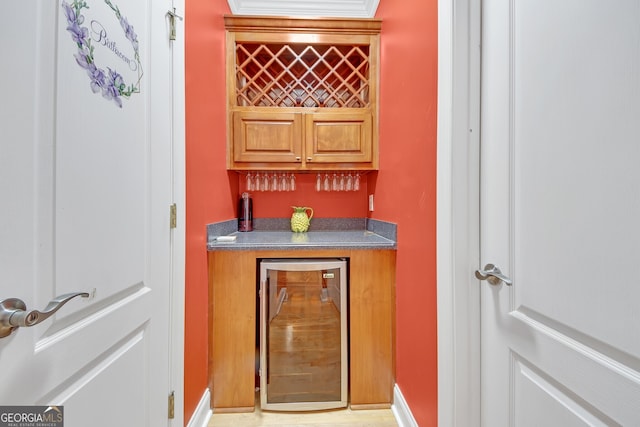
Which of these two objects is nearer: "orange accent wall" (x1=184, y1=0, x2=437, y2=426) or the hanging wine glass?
"orange accent wall" (x1=184, y1=0, x2=437, y2=426)

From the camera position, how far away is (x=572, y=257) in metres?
0.62

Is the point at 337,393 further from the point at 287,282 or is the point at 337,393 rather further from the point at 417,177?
the point at 417,177

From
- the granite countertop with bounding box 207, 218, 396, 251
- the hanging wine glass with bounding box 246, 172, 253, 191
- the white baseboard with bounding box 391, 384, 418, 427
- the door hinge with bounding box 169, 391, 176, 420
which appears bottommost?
the white baseboard with bounding box 391, 384, 418, 427

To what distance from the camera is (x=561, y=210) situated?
2.11 feet

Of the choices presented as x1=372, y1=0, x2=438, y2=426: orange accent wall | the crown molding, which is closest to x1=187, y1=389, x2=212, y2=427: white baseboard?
x1=372, y1=0, x2=438, y2=426: orange accent wall

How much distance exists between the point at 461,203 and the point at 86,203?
1143 millimetres

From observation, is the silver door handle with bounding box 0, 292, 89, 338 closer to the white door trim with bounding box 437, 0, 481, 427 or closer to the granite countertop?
the granite countertop

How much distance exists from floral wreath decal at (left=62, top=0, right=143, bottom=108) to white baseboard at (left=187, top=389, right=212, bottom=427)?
1.47 m

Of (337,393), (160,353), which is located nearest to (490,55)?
(160,353)

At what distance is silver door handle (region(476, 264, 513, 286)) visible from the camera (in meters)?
0.81

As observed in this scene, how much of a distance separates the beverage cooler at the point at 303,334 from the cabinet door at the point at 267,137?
32.3 inches

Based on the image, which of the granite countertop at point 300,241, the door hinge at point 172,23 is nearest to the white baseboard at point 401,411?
the granite countertop at point 300,241

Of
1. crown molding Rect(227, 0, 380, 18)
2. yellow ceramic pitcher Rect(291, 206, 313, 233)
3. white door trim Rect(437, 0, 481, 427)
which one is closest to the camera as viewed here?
white door trim Rect(437, 0, 481, 427)

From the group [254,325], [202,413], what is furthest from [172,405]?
[254,325]
